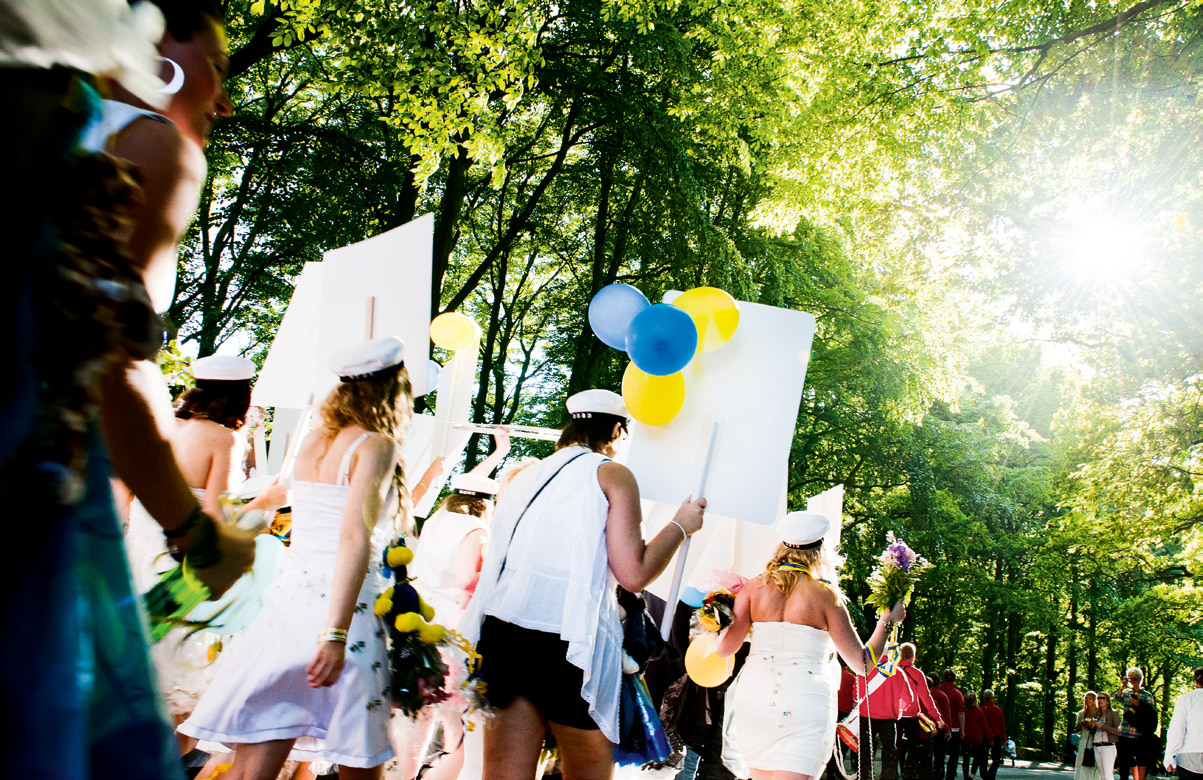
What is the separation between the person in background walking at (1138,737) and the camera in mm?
13555

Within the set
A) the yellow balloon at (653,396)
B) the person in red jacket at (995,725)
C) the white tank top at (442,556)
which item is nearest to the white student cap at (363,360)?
the yellow balloon at (653,396)

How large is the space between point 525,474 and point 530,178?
16.4 metres

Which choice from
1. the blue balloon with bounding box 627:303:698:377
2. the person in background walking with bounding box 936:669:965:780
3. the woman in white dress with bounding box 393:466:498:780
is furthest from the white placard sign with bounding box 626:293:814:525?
the person in background walking with bounding box 936:669:965:780

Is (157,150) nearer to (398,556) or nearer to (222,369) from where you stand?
(398,556)

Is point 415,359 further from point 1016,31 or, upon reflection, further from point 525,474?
point 1016,31

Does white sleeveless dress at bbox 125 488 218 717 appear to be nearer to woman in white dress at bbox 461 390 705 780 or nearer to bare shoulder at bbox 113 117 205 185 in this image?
bare shoulder at bbox 113 117 205 185

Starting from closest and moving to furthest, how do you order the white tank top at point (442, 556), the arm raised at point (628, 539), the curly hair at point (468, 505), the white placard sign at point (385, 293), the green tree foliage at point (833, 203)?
the arm raised at point (628, 539), the white placard sign at point (385, 293), the white tank top at point (442, 556), the curly hair at point (468, 505), the green tree foliage at point (833, 203)

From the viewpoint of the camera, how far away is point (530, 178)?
19.4m

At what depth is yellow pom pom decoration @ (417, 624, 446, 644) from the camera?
3229 millimetres

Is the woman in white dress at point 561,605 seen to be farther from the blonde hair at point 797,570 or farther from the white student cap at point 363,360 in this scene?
the blonde hair at point 797,570

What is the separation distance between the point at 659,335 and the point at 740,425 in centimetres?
64

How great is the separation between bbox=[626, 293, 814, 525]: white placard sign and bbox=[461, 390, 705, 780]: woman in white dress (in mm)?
963

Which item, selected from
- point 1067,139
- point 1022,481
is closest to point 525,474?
point 1067,139

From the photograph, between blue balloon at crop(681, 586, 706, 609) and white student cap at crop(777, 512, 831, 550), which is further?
blue balloon at crop(681, 586, 706, 609)
